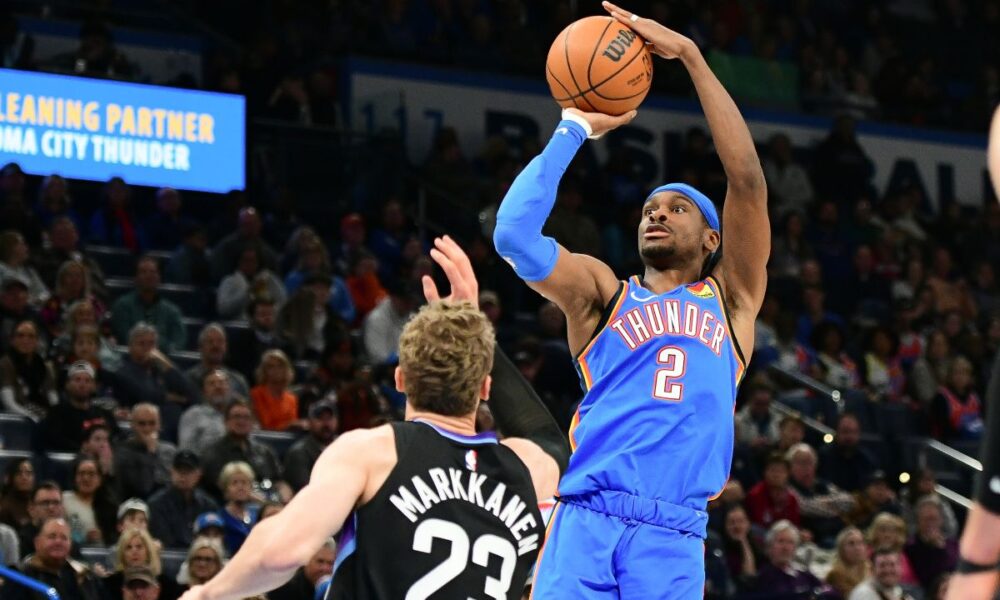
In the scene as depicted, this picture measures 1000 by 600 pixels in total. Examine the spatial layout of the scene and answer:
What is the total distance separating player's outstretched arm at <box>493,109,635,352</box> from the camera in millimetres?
5438

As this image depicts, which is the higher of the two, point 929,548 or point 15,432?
point 15,432

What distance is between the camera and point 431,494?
4.08 meters

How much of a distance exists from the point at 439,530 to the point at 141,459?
24.9 feet

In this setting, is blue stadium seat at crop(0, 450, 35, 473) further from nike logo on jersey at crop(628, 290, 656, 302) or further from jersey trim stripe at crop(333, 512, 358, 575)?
jersey trim stripe at crop(333, 512, 358, 575)

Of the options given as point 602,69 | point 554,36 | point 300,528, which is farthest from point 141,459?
point 554,36

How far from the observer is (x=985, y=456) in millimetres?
3705

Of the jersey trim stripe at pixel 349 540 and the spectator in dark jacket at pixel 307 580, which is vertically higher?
the spectator in dark jacket at pixel 307 580

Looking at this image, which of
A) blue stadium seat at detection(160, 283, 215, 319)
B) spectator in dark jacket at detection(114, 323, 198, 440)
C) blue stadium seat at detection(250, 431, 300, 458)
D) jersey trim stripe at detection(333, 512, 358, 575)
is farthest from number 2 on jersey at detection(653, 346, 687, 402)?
blue stadium seat at detection(160, 283, 215, 319)

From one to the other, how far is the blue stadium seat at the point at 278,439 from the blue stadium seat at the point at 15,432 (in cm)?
165

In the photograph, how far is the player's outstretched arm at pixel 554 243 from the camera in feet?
17.8

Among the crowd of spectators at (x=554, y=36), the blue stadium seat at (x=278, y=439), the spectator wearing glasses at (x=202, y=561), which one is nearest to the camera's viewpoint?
the spectator wearing glasses at (x=202, y=561)

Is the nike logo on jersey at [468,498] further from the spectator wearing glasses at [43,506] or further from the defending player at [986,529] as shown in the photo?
the spectator wearing glasses at [43,506]

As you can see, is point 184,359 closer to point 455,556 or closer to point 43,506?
point 43,506

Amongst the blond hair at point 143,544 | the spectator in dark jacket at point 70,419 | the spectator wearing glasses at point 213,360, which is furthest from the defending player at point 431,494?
the spectator wearing glasses at point 213,360
